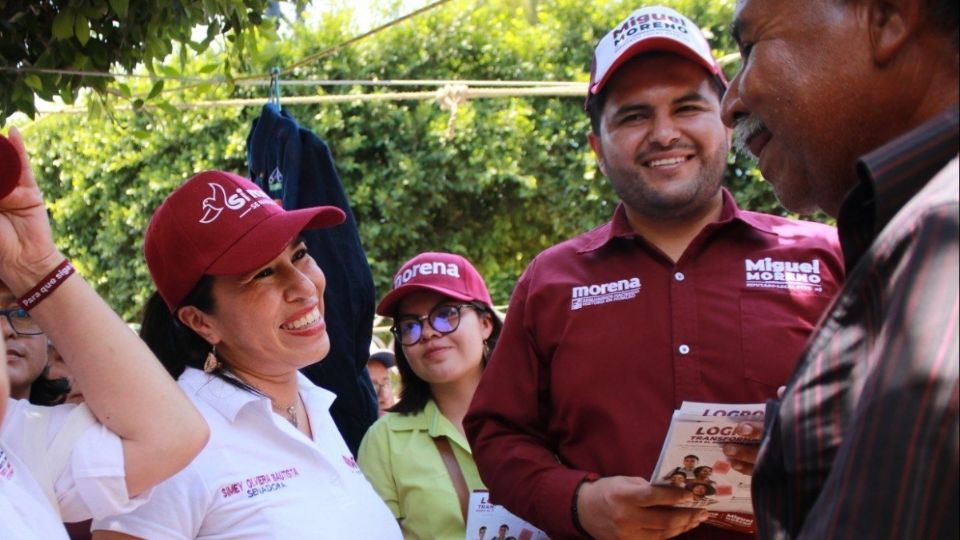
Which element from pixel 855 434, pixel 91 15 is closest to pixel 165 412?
pixel 91 15

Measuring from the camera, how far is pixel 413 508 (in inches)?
146

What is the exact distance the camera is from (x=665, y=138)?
2.94 meters

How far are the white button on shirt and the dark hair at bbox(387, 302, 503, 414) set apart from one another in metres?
Result: 1.11

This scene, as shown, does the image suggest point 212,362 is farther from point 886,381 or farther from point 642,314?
point 886,381

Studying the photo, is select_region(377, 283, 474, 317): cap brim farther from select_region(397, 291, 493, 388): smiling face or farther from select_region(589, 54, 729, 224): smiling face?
select_region(589, 54, 729, 224): smiling face

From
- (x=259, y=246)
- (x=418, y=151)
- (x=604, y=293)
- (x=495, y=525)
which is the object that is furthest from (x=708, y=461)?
(x=418, y=151)

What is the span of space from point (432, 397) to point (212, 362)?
133 cm

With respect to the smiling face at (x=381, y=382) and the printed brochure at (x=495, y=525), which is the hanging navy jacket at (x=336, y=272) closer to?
the printed brochure at (x=495, y=525)

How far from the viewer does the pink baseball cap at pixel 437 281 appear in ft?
13.7

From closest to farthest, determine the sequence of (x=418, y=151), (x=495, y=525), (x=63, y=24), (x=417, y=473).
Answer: (x=63, y=24)
(x=495, y=525)
(x=417, y=473)
(x=418, y=151)

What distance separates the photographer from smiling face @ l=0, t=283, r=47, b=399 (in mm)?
3031

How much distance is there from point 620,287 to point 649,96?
1.75 feet

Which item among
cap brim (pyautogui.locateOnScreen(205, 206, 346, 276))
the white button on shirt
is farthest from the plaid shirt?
cap brim (pyautogui.locateOnScreen(205, 206, 346, 276))

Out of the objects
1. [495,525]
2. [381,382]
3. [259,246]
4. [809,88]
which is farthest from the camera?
[381,382]
